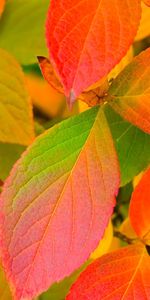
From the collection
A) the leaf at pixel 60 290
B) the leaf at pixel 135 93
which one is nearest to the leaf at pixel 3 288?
the leaf at pixel 60 290

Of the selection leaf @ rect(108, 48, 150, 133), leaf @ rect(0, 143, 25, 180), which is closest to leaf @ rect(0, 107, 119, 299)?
leaf @ rect(108, 48, 150, 133)

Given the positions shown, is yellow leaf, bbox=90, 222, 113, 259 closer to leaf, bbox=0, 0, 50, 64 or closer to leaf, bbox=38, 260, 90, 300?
leaf, bbox=38, 260, 90, 300

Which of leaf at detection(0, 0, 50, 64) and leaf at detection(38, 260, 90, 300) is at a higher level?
leaf at detection(0, 0, 50, 64)

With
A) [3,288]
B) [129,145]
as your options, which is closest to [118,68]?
[129,145]

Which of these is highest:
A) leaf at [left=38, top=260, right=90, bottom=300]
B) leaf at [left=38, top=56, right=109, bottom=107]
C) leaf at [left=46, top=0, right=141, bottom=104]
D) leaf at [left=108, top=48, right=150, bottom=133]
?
leaf at [left=46, top=0, right=141, bottom=104]

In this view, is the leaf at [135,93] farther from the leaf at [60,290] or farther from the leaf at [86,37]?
the leaf at [60,290]

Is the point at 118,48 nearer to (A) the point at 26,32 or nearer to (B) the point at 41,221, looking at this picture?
(B) the point at 41,221

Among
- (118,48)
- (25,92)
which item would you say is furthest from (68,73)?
(25,92)
